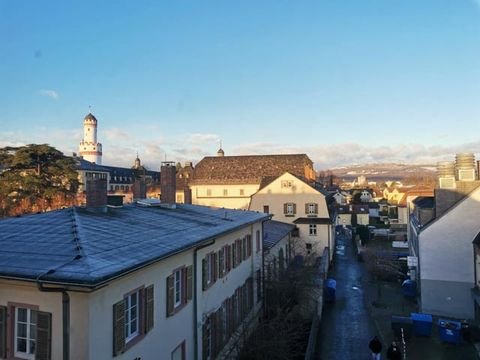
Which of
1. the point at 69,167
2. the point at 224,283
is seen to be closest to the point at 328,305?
the point at 224,283

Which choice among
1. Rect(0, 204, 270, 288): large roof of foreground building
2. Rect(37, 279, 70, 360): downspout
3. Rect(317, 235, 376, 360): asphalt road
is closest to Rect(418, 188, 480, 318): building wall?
Rect(317, 235, 376, 360): asphalt road

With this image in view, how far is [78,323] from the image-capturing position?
26.1 ft

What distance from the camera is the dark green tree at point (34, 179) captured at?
41875mm

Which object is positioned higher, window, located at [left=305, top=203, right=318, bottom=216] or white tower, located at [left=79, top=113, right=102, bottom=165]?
white tower, located at [left=79, top=113, right=102, bottom=165]

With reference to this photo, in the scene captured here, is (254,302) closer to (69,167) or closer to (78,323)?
(78,323)

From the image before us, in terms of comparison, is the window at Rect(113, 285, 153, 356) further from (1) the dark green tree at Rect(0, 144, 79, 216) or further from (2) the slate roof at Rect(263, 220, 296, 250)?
(1) the dark green tree at Rect(0, 144, 79, 216)

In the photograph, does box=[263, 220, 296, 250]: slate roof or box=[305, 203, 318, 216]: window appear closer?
box=[263, 220, 296, 250]: slate roof

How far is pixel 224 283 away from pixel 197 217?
3179 mm

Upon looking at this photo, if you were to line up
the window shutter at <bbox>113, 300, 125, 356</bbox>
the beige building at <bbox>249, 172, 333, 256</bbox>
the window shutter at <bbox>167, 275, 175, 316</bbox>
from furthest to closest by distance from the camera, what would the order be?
the beige building at <bbox>249, 172, 333, 256</bbox>
the window shutter at <bbox>167, 275, 175, 316</bbox>
the window shutter at <bbox>113, 300, 125, 356</bbox>

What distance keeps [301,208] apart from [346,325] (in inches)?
753

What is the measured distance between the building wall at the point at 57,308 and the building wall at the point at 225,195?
172 ft

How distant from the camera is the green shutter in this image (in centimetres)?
817

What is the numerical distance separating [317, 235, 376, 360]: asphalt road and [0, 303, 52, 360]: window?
14977 millimetres

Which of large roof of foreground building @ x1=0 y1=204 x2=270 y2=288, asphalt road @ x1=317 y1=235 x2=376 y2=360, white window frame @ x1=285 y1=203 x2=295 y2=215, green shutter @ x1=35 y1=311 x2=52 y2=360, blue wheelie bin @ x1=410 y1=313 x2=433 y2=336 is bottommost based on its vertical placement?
asphalt road @ x1=317 y1=235 x2=376 y2=360
